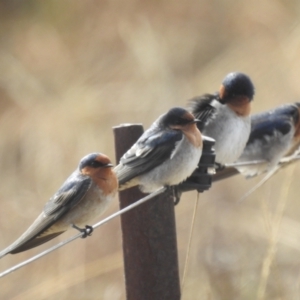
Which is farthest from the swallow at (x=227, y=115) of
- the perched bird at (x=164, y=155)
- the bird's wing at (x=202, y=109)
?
the perched bird at (x=164, y=155)

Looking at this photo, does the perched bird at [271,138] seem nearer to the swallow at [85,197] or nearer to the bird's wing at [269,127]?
the bird's wing at [269,127]

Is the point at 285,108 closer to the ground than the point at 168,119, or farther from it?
farther from it

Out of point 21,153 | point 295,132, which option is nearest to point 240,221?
point 295,132

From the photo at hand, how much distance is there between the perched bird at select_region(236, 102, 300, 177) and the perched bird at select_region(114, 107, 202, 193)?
1459 millimetres

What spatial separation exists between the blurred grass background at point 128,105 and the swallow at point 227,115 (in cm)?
45

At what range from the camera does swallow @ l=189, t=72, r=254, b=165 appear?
4.11 metres

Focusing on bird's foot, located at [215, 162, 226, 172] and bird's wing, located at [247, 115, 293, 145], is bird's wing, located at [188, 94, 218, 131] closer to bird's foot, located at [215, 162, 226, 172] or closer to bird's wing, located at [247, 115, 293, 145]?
bird's foot, located at [215, 162, 226, 172]

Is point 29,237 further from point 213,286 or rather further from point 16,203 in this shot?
point 16,203

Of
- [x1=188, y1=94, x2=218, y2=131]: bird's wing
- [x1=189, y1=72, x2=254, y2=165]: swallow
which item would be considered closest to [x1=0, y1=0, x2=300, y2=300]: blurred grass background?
[x1=189, y1=72, x2=254, y2=165]: swallow

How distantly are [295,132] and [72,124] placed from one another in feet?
6.91

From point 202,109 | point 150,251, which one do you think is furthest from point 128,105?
point 150,251

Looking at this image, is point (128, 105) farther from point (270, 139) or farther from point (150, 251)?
point (150, 251)

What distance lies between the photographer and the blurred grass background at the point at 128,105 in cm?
556

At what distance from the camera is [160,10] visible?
887 centimetres
